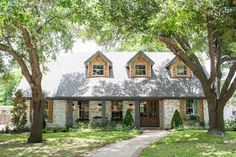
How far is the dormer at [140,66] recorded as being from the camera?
93.9ft

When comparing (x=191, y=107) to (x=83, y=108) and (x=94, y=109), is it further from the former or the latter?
(x=83, y=108)

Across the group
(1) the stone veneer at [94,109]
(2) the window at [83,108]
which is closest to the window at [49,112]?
(2) the window at [83,108]

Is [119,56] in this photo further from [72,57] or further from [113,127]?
[113,127]

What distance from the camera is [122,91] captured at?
27031 mm

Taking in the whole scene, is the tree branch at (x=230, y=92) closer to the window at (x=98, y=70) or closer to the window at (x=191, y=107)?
the window at (x=191, y=107)

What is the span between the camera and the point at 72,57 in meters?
31.8

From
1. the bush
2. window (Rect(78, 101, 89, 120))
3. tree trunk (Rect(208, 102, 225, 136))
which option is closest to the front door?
the bush

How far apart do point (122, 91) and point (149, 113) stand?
3438 mm

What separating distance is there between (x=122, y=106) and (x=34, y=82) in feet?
38.0

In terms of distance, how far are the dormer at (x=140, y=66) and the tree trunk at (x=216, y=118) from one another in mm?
9137

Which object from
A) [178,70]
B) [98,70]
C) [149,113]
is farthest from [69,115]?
[178,70]

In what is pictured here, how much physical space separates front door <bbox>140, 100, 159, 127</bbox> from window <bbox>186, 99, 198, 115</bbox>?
8.24ft

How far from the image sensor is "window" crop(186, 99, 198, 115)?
2778 cm

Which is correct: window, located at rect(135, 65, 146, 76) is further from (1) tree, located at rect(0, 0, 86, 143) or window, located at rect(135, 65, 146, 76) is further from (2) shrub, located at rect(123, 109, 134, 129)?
(1) tree, located at rect(0, 0, 86, 143)
